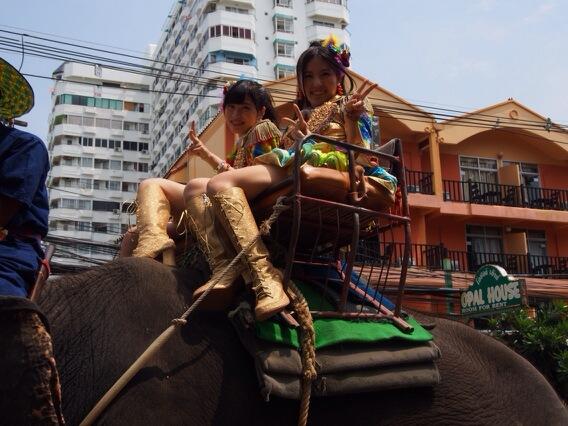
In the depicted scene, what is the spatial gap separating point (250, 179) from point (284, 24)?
225ft

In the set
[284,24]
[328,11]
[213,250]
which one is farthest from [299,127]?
[328,11]

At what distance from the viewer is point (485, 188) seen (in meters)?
29.4

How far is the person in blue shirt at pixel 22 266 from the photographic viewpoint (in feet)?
7.65

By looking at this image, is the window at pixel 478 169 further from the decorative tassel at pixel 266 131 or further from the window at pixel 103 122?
the window at pixel 103 122

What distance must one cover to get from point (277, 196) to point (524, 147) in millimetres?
29265

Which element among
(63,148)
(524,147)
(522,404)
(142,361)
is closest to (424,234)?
(524,147)

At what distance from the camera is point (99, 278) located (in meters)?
3.49

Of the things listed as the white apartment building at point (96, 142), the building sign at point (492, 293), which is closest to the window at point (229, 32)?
the white apartment building at point (96, 142)

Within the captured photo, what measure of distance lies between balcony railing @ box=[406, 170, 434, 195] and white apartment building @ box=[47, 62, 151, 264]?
5475 centimetres

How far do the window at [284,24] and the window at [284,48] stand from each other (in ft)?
4.82

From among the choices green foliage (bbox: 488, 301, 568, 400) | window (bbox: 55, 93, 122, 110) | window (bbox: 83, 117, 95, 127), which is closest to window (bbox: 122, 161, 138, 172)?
window (bbox: 83, 117, 95, 127)

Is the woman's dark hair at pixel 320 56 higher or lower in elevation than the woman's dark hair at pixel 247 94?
higher

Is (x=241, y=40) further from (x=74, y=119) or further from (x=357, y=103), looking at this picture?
(x=357, y=103)

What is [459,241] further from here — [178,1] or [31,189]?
[178,1]
